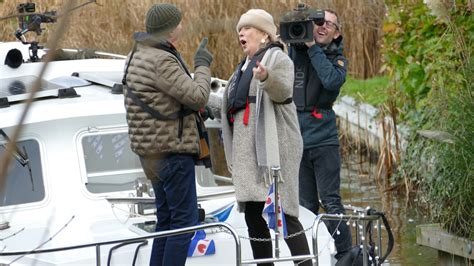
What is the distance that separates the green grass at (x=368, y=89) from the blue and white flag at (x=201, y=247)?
8.78 meters

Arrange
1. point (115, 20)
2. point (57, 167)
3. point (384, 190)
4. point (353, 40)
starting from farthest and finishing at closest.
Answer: point (353, 40)
point (384, 190)
point (115, 20)
point (57, 167)

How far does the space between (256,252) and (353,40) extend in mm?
11798

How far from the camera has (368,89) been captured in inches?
657

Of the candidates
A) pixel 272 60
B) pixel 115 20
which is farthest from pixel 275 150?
pixel 115 20

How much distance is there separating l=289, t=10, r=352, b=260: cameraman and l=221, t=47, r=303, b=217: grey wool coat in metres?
1.04

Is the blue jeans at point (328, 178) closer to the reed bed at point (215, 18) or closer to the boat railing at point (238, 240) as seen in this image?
the boat railing at point (238, 240)

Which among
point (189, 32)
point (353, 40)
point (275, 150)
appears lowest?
point (353, 40)

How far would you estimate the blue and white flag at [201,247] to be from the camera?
6168mm

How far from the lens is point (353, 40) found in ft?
57.6

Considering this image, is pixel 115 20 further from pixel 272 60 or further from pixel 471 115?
pixel 272 60

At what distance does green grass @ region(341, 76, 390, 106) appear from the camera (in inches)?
609

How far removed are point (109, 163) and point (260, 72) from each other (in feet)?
Result: 5.96

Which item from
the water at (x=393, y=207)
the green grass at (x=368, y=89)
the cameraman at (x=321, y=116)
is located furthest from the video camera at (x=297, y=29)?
the green grass at (x=368, y=89)

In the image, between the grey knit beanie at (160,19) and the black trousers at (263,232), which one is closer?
the grey knit beanie at (160,19)
